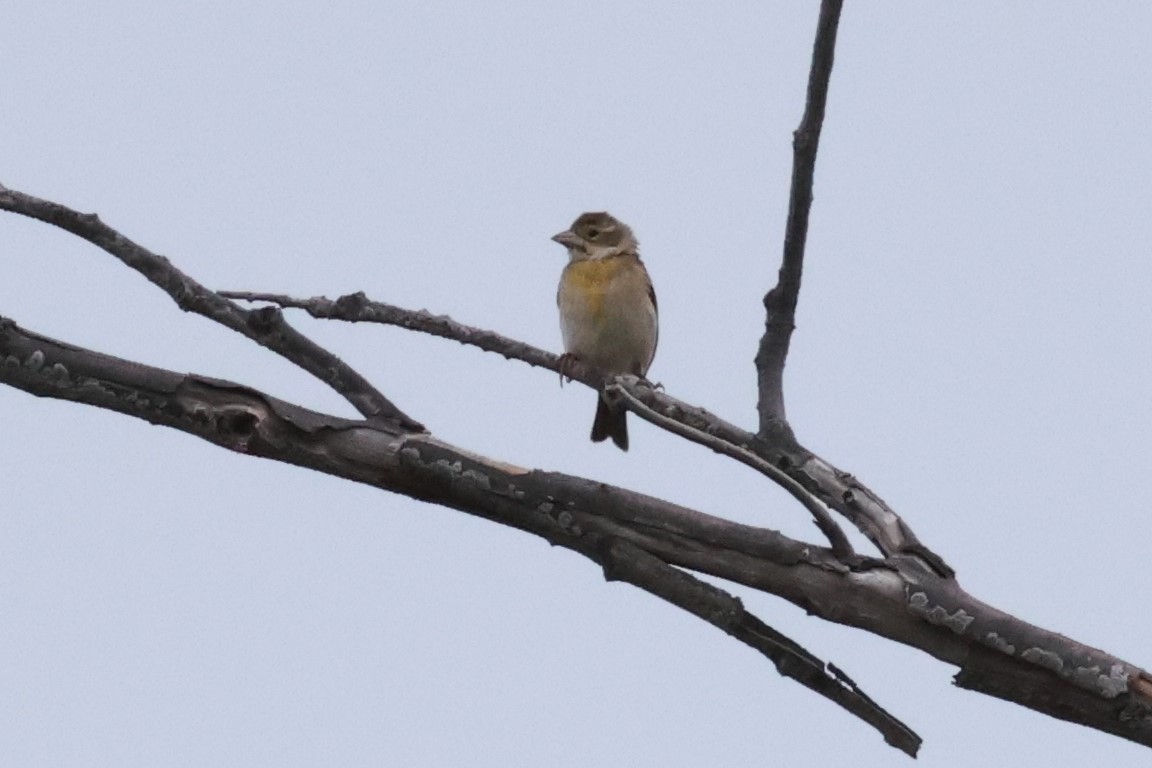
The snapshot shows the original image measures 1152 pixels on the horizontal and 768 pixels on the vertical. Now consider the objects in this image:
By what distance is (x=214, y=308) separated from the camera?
3.57 meters

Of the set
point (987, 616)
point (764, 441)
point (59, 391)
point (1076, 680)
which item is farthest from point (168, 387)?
point (1076, 680)

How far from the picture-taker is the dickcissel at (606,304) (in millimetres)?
6910

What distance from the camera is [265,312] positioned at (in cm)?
351

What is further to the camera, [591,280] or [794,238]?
[591,280]

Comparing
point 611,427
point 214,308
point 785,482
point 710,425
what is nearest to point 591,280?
point 611,427

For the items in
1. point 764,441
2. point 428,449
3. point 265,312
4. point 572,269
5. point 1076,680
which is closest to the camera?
point 1076,680

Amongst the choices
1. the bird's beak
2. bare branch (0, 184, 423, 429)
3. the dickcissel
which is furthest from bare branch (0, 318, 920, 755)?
the bird's beak

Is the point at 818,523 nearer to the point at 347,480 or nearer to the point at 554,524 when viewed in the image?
the point at 554,524

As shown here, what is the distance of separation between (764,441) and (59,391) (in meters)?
1.83

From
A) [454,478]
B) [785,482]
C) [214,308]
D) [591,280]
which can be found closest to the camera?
[785,482]

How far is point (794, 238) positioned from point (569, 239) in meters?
3.83

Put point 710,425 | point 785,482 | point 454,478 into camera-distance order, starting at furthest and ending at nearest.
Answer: point 710,425
point 454,478
point 785,482

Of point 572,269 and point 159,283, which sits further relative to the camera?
point 572,269

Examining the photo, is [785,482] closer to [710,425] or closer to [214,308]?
[710,425]
